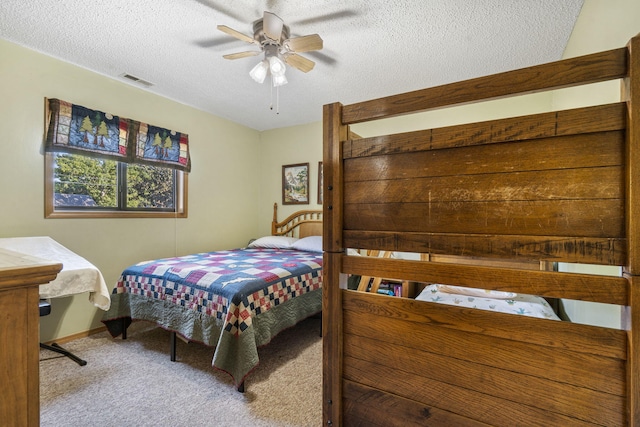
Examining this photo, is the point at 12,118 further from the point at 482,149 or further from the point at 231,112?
the point at 482,149

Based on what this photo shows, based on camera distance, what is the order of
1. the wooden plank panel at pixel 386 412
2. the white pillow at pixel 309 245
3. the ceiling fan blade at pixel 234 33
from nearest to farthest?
the wooden plank panel at pixel 386 412 → the ceiling fan blade at pixel 234 33 → the white pillow at pixel 309 245

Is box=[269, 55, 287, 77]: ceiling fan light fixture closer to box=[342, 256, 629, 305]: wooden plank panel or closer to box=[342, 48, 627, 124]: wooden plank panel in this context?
box=[342, 48, 627, 124]: wooden plank panel

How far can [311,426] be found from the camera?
158cm

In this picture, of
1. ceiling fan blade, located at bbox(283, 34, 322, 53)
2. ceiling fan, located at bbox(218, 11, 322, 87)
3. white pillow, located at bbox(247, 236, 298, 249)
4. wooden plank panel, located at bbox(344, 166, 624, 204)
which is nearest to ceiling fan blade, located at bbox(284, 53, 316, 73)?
ceiling fan, located at bbox(218, 11, 322, 87)

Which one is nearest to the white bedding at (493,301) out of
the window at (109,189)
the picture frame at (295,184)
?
the picture frame at (295,184)

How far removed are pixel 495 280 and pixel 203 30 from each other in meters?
2.52

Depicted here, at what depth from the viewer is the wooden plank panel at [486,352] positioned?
81 cm

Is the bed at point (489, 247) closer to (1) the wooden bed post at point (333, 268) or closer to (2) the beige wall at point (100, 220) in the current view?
(1) the wooden bed post at point (333, 268)

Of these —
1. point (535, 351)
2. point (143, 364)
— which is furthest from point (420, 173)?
point (143, 364)

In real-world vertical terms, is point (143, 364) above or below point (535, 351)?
below

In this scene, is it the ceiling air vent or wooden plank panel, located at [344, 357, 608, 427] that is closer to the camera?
wooden plank panel, located at [344, 357, 608, 427]

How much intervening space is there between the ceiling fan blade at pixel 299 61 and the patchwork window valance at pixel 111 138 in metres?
1.87

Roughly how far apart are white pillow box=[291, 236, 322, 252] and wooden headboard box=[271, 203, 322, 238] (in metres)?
0.35

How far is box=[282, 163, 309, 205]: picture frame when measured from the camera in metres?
4.32
